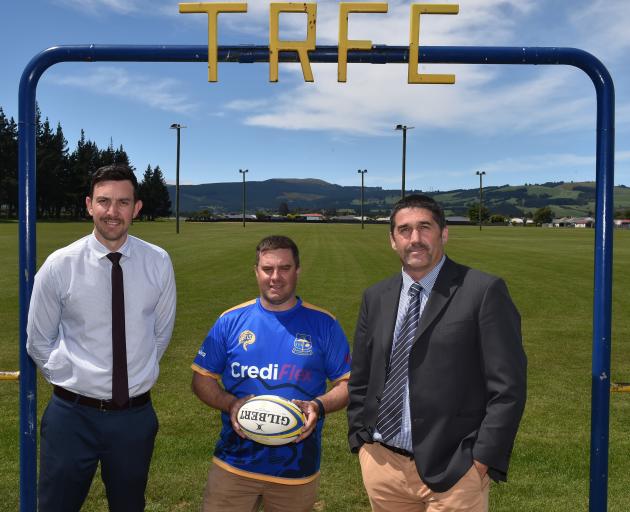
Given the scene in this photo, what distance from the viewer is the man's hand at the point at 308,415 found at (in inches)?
135

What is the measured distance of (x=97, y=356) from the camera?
135 inches

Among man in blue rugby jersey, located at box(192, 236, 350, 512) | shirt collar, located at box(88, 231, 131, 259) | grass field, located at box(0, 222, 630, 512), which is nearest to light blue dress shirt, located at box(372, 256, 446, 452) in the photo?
man in blue rugby jersey, located at box(192, 236, 350, 512)

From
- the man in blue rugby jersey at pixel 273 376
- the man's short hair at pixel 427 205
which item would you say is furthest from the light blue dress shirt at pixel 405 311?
the man in blue rugby jersey at pixel 273 376

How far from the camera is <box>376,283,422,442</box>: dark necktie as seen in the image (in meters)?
3.21

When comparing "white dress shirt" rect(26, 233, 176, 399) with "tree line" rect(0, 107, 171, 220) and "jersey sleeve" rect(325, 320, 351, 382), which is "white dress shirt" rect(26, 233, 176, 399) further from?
"tree line" rect(0, 107, 171, 220)

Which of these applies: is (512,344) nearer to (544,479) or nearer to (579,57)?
(579,57)

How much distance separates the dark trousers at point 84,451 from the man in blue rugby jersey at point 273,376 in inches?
18.3

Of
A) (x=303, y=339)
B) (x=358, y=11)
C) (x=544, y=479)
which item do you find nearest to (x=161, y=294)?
(x=303, y=339)

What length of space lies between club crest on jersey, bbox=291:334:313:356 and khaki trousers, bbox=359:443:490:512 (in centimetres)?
64

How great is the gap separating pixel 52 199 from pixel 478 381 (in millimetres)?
102877

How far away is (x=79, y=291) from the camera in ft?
11.2

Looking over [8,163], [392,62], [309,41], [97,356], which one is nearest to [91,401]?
[97,356]

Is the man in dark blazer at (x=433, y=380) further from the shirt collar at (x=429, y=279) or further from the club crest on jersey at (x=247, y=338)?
the club crest on jersey at (x=247, y=338)

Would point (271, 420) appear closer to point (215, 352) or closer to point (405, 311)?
point (215, 352)
